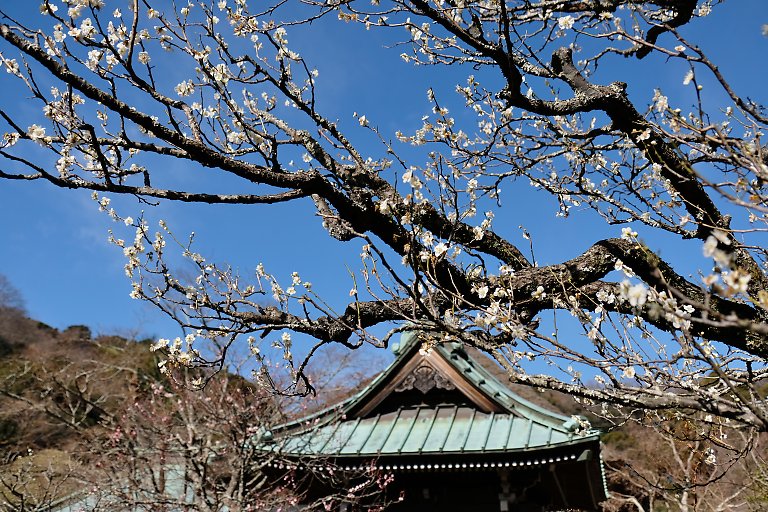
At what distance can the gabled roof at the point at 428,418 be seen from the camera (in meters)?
8.28

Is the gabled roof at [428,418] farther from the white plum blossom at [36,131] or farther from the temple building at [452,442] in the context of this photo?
the white plum blossom at [36,131]

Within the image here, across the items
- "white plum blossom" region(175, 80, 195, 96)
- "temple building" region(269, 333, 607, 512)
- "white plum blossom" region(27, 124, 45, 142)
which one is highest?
"white plum blossom" region(175, 80, 195, 96)

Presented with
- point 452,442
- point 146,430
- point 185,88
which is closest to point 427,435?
point 452,442

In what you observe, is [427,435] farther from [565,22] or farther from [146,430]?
[565,22]

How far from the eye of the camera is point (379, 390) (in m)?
9.73

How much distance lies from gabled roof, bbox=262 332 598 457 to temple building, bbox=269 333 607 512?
16 mm

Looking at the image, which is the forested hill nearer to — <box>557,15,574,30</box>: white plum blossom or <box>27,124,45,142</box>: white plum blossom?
<box>27,124,45,142</box>: white plum blossom

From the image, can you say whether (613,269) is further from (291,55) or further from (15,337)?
(15,337)

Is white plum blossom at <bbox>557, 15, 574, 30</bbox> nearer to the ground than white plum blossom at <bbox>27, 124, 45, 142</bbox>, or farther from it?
farther from it

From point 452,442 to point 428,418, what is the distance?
902mm

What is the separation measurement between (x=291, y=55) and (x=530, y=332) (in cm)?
279

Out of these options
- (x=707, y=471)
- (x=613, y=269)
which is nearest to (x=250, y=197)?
(x=613, y=269)

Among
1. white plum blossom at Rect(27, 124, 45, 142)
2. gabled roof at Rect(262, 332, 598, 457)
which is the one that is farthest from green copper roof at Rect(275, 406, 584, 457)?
white plum blossom at Rect(27, 124, 45, 142)

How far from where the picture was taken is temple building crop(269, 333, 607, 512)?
8.03m
